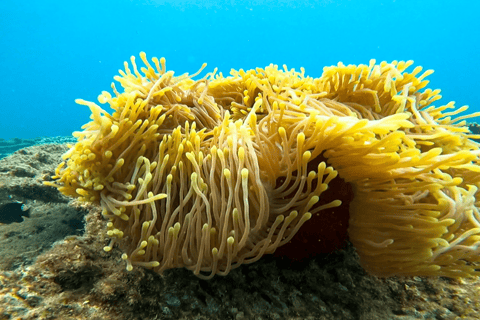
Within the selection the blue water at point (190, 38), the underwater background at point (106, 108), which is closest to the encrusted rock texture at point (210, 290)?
the underwater background at point (106, 108)

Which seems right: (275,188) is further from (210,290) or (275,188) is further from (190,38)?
(190,38)

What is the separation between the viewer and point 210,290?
1140 mm

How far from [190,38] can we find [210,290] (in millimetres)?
88169

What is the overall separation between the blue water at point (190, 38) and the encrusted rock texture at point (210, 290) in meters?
76.0

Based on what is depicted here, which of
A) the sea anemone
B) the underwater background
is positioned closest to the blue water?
the underwater background

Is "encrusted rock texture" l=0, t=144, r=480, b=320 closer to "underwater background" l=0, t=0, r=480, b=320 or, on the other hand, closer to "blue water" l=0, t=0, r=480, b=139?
"underwater background" l=0, t=0, r=480, b=320

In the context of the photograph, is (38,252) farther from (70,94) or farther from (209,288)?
(70,94)

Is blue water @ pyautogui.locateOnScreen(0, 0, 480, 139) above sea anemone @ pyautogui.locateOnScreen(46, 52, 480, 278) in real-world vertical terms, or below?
above

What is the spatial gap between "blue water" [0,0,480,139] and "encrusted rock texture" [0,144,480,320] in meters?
76.0

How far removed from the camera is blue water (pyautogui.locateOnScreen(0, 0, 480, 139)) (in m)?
69.9

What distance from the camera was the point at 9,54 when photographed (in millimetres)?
71062

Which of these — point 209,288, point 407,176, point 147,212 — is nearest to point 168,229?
point 147,212

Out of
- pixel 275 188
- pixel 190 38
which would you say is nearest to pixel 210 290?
pixel 275 188

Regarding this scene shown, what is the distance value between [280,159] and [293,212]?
220 millimetres
